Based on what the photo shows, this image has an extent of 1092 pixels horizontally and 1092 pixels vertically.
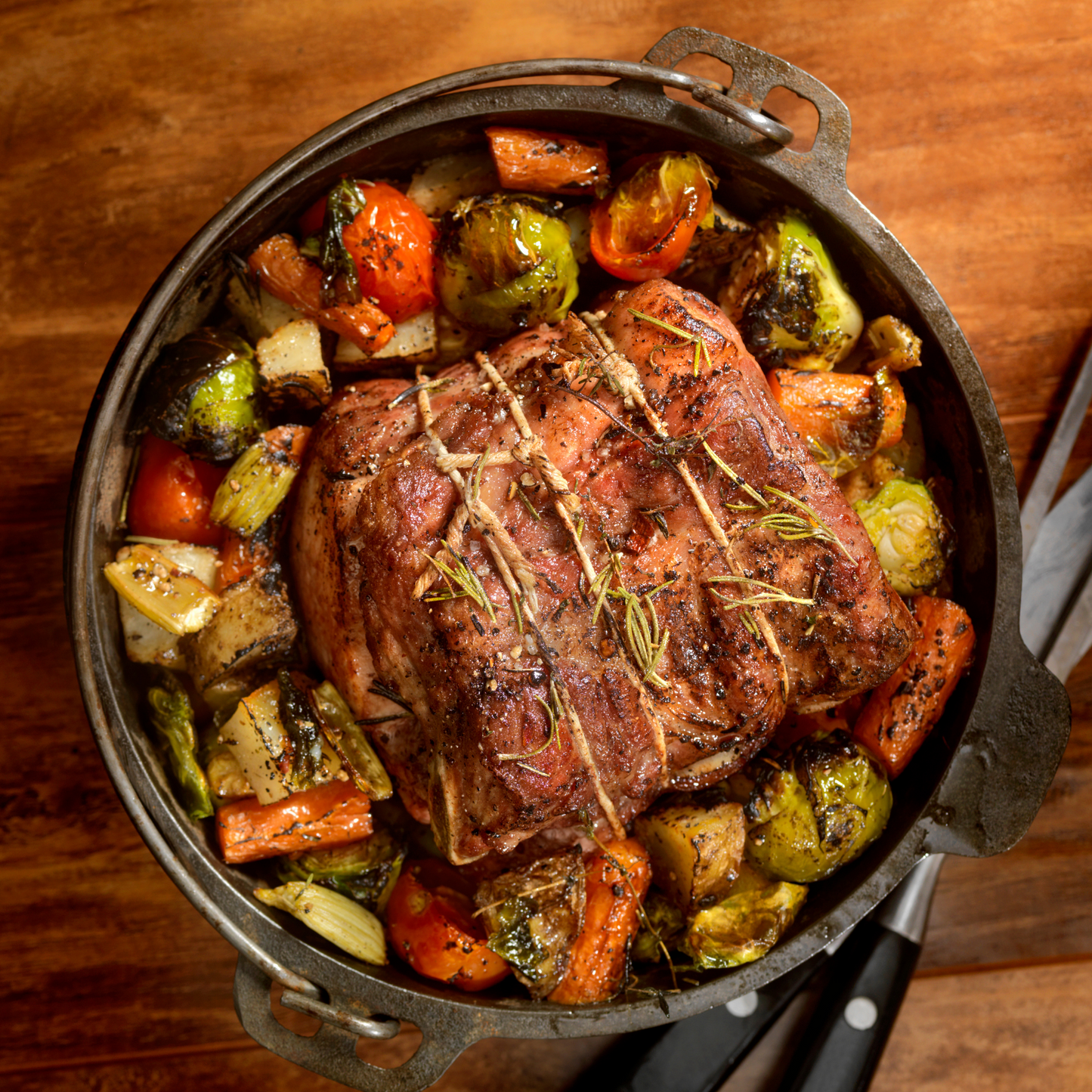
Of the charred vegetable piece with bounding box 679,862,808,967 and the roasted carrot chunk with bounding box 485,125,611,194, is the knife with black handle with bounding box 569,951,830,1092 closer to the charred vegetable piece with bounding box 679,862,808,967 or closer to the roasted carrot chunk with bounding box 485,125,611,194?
the charred vegetable piece with bounding box 679,862,808,967

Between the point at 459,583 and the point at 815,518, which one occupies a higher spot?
the point at 815,518

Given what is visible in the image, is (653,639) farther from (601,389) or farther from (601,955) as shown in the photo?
(601,955)

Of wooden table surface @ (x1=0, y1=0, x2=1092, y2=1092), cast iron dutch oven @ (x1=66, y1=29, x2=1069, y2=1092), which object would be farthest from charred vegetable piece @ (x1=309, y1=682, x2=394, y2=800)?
wooden table surface @ (x1=0, y1=0, x2=1092, y2=1092)

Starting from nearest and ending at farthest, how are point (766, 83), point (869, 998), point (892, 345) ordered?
point (766, 83), point (892, 345), point (869, 998)

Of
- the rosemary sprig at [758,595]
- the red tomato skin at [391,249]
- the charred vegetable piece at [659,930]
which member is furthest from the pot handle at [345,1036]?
the red tomato skin at [391,249]

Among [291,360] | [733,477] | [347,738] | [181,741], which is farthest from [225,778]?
[733,477]

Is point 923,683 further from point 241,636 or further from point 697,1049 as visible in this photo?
point 241,636

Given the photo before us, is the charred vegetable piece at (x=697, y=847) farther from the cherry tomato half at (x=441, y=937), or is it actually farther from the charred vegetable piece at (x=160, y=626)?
the charred vegetable piece at (x=160, y=626)
